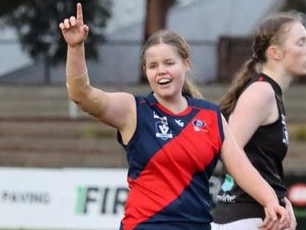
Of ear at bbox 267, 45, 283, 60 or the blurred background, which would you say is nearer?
ear at bbox 267, 45, 283, 60

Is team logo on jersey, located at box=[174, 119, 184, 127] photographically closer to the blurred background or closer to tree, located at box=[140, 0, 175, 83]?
the blurred background

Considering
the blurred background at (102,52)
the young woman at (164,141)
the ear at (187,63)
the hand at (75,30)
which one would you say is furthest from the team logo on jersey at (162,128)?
the blurred background at (102,52)

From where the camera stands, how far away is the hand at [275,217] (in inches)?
188

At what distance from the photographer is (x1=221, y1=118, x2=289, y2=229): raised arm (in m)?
4.79

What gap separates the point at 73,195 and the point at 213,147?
7553mm

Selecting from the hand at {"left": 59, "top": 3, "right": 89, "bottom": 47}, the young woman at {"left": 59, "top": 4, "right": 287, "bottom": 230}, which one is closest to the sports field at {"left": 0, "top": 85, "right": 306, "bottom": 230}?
the young woman at {"left": 59, "top": 4, "right": 287, "bottom": 230}

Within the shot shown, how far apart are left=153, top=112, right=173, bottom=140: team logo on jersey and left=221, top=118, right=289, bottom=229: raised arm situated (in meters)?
0.27

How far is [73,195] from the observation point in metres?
12.2

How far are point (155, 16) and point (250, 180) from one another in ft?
78.3

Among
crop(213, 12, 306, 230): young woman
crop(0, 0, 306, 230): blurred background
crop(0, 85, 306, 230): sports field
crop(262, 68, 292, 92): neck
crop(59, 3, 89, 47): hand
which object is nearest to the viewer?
crop(59, 3, 89, 47): hand

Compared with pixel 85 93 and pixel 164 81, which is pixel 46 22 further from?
pixel 85 93

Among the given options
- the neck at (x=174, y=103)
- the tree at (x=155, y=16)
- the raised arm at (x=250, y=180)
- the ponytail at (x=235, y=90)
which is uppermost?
the neck at (x=174, y=103)

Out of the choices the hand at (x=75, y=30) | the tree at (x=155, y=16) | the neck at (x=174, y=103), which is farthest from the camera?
the tree at (x=155, y=16)

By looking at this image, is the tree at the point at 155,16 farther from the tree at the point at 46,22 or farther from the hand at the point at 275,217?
the hand at the point at 275,217
